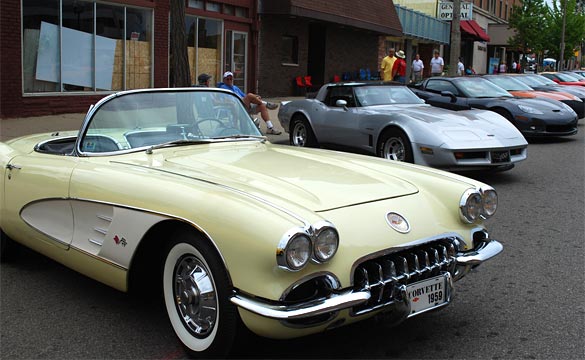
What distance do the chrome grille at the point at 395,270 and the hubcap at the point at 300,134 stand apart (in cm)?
799

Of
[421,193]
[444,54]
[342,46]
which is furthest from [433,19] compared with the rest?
[421,193]

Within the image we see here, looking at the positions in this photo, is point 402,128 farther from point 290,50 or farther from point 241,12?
point 290,50

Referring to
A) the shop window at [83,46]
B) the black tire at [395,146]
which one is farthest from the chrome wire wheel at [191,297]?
the shop window at [83,46]

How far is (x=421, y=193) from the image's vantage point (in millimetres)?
3729

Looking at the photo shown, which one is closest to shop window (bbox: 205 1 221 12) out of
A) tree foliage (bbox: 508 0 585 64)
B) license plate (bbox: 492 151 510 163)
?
license plate (bbox: 492 151 510 163)

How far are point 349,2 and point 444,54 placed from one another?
60.8 ft

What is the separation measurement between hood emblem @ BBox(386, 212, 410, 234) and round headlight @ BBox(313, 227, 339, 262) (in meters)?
0.45

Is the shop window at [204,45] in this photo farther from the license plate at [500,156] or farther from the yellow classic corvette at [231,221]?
the yellow classic corvette at [231,221]

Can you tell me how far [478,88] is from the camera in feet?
43.7

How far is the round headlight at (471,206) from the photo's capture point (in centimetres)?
364

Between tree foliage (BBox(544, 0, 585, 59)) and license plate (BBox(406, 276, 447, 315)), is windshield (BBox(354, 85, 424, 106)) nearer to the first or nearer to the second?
license plate (BBox(406, 276, 447, 315))

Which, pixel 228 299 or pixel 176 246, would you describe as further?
pixel 176 246

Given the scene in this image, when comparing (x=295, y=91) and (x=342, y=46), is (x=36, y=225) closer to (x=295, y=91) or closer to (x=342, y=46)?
(x=295, y=91)

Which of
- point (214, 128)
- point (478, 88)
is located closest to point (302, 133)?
point (478, 88)
